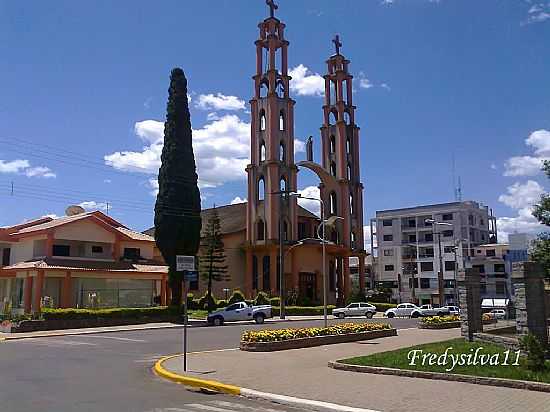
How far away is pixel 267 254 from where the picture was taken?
62.4 meters

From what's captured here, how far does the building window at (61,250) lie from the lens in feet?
142

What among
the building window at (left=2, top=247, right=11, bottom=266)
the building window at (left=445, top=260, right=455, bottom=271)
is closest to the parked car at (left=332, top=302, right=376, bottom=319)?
the building window at (left=2, top=247, right=11, bottom=266)

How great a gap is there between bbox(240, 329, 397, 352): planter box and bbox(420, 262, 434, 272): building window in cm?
7389

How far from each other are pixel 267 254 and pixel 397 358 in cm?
4751

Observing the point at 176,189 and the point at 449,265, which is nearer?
the point at 176,189

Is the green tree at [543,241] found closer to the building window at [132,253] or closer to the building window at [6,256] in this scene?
the building window at [132,253]

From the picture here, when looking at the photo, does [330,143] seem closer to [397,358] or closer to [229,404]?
[397,358]

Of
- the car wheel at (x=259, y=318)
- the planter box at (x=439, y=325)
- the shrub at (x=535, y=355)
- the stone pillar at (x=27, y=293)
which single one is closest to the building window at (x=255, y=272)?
the car wheel at (x=259, y=318)

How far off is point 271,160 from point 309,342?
136ft

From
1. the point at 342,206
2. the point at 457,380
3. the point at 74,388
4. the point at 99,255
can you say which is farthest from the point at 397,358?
the point at 342,206

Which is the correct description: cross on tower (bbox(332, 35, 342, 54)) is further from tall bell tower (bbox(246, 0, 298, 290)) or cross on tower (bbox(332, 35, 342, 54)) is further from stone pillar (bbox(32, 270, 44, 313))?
stone pillar (bbox(32, 270, 44, 313))

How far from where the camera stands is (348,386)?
1185 cm

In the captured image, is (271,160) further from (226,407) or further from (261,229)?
(226,407)

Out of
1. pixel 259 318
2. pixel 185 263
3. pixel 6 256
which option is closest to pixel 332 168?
pixel 259 318
